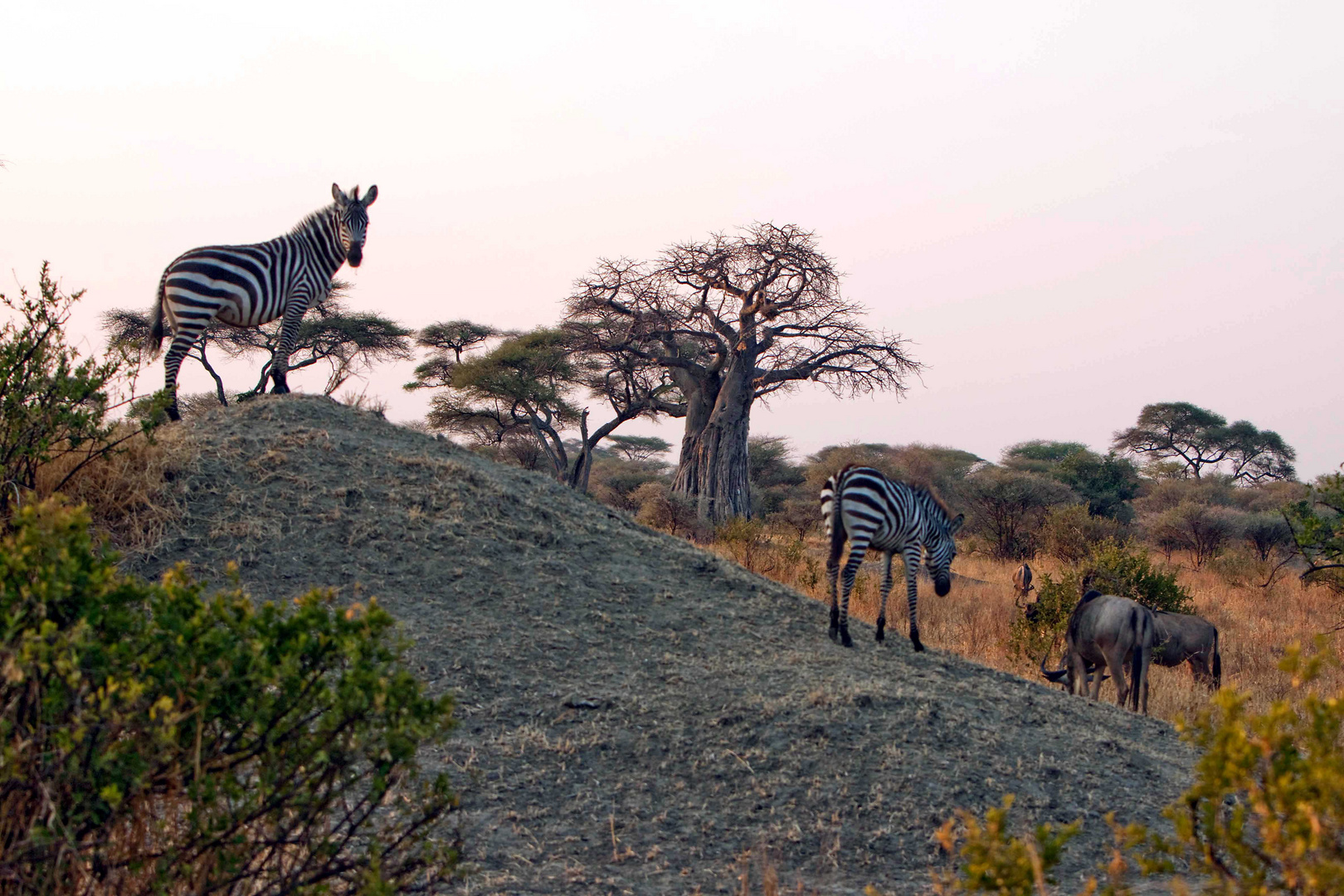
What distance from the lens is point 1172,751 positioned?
6.09m

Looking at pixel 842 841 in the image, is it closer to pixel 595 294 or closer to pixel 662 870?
pixel 662 870

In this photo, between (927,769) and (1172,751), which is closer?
(927,769)

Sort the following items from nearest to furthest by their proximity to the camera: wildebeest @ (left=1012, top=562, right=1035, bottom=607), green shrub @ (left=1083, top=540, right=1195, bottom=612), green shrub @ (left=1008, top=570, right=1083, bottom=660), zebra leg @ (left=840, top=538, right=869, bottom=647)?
zebra leg @ (left=840, top=538, right=869, bottom=647)
green shrub @ (left=1008, top=570, right=1083, bottom=660)
green shrub @ (left=1083, top=540, right=1195, bottom=612)
wildebeest @ (left=1012, top=562, right=1035, bottom=607)

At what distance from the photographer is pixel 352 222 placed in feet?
29.4

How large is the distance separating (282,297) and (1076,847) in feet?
24.0

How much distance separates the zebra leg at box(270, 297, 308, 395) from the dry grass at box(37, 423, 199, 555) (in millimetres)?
1889

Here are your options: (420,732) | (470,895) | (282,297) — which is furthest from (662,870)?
(282,297)

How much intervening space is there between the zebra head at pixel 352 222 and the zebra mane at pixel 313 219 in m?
0.09

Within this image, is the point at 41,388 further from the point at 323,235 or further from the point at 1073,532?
the point at 1073,532

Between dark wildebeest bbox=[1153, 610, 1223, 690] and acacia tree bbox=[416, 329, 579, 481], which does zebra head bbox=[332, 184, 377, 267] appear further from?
acacia tree bbox=[416, 329, 579, 481]

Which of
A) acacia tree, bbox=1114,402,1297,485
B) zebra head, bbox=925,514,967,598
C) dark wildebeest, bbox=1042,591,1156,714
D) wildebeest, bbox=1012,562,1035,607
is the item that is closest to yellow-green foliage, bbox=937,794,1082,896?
dark wildebeest, bbox=1042,591,1156,714

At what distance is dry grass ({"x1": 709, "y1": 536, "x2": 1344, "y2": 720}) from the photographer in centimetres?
888

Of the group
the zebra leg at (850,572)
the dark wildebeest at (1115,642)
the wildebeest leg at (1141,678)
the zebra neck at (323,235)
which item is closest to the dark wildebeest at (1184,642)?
the dark wildebeest at (1115,642)

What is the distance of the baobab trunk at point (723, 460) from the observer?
63.5 feet
